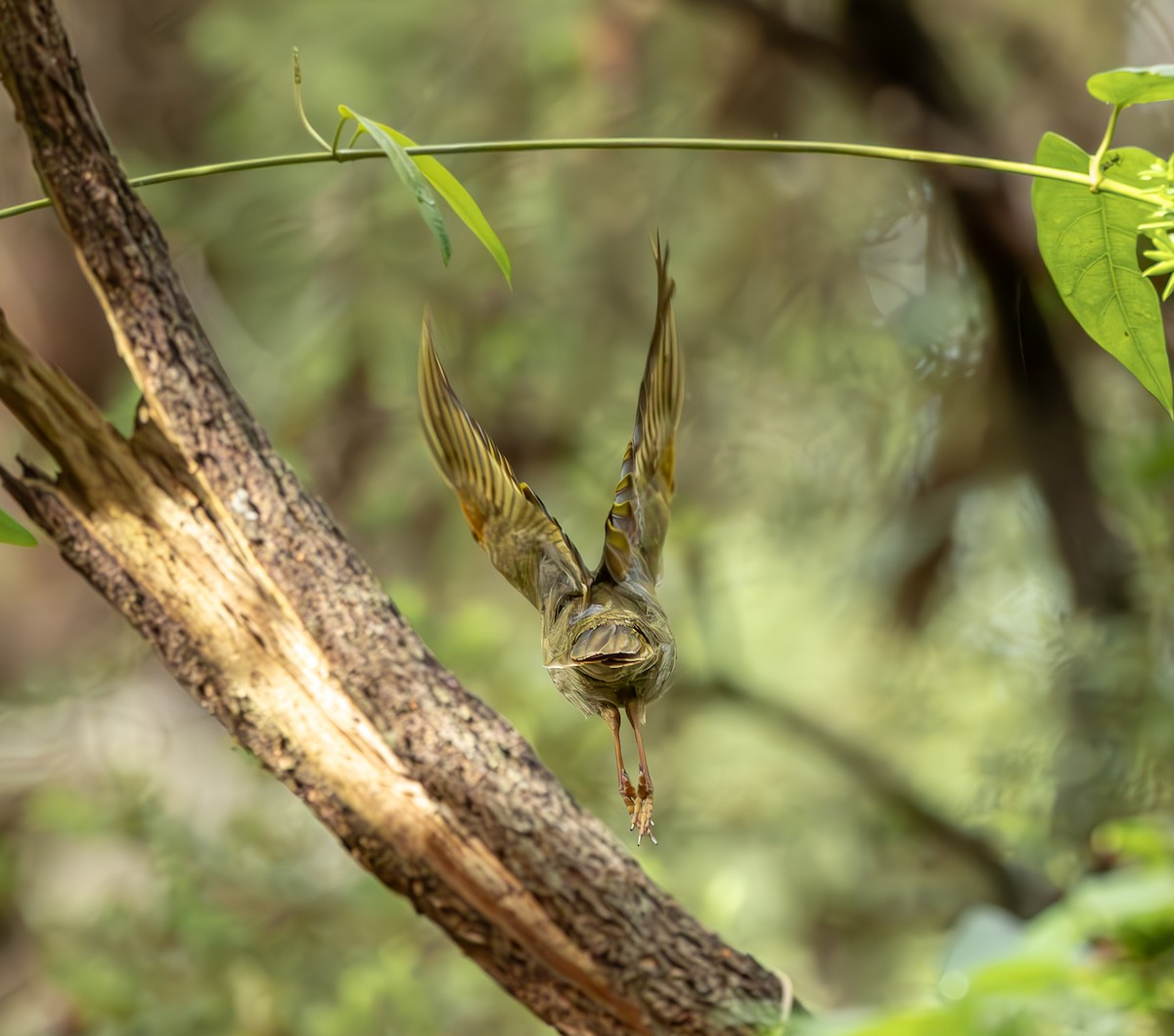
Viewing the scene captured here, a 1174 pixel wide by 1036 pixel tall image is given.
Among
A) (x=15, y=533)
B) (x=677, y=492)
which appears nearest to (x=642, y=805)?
(x=15, y=533)

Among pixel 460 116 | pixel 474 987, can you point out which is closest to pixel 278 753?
pixel 474 987

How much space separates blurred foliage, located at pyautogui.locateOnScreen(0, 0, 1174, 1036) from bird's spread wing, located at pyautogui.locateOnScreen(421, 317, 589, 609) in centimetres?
108

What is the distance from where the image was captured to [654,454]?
495mm

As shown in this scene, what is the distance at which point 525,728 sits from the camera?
60.1 inches

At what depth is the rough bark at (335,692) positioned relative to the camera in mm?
776

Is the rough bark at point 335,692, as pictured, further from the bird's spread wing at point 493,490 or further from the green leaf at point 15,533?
the bird's spread wing at point 493,490

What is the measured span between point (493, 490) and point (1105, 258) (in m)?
0.31

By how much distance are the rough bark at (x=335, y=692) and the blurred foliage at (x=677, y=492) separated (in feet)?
2.39

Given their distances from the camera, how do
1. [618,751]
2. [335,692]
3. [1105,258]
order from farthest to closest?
1. [335,692]
2. [1105,258]
3. [618,751]

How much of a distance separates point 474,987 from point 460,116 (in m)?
1.30

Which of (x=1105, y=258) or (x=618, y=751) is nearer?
(x=618, y=751)

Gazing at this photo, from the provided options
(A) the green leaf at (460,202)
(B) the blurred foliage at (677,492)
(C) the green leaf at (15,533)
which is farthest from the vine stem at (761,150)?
(B) the blurred foliage at (677,492)

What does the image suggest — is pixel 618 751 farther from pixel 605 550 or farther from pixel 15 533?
pixel 15 533

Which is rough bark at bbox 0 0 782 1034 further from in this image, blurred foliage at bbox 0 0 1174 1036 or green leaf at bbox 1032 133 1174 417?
blurred foliage at bbox 0 0 1174 1036
